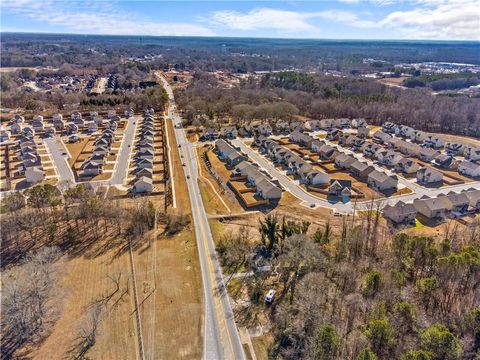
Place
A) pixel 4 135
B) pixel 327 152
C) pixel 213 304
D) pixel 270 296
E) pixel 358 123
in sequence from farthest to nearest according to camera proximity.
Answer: pixel 358 123 < pixel 4 135 < pixel 327 152 < pixel 270 296 < pixel 213 304

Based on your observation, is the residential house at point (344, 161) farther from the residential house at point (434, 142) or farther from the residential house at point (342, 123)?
the residential house at point (342, 123)

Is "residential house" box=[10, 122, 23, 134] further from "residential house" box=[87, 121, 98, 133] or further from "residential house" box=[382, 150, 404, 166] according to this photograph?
"residential house" box=[382, 150, 404, 166]

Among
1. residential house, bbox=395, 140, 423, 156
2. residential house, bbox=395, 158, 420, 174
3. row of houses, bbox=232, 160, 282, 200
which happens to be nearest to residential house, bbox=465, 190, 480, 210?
residential house, bbox=395, 158, 420, 174

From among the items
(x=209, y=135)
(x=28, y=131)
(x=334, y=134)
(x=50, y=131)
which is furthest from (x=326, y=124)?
(x=28, y=131)

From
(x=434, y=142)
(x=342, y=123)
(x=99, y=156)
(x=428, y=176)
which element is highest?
(x=342, y=123)

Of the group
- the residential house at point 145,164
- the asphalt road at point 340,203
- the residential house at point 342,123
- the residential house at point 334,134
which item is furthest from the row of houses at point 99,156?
the residential house at point 342,123

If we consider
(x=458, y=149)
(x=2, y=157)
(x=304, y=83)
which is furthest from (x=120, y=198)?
(x=304, y=83)

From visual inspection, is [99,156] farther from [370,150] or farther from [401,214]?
[370,150]

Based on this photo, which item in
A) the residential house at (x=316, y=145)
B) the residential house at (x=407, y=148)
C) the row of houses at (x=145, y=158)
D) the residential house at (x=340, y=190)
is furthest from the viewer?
the residential house at (x=316, y=145)
